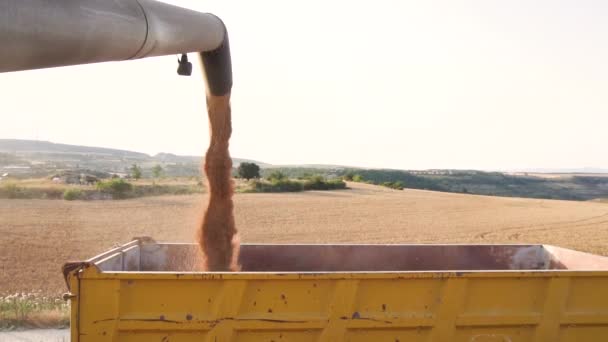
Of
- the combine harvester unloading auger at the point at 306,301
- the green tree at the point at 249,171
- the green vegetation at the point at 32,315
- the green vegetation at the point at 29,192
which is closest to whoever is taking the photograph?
the combine harvester unloading auger at the point at 306,301

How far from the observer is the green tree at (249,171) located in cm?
4941

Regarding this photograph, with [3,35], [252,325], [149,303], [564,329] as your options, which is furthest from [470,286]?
[3,35]

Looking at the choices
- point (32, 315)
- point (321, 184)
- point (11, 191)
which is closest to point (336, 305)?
point (32, 315)

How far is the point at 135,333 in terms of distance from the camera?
452 cm

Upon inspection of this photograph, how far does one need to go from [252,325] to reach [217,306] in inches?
10.8

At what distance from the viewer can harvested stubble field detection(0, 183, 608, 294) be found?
18.4 m

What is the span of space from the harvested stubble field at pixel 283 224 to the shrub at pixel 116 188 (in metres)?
2.44

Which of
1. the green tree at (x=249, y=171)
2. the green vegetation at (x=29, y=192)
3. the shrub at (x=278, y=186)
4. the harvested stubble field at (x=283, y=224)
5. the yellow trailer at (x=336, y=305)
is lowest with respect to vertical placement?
the harvested stubble field at (x=283, y=224)

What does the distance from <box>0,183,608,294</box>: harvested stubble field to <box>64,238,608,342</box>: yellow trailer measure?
8029 mm

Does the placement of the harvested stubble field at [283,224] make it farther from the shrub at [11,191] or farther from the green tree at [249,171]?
the green tree at [249,171]

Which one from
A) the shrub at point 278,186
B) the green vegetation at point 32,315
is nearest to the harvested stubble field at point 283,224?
the shrub at point 278,186

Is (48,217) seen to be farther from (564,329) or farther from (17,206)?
(564,329)

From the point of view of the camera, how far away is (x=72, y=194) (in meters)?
36.6

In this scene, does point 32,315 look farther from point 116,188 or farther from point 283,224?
point 116,188
